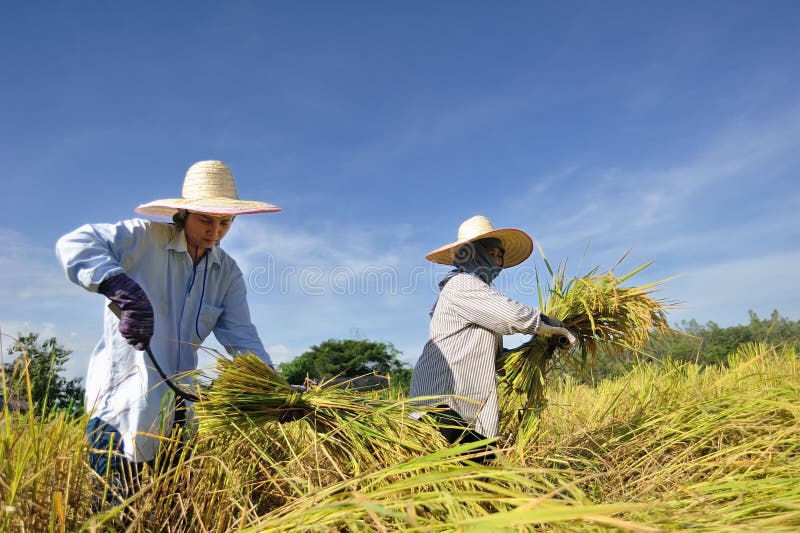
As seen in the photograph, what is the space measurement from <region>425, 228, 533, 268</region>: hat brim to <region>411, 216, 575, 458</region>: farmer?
0.62ft

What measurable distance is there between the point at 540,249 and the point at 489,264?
337 mm

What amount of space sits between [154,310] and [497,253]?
5.72 feet

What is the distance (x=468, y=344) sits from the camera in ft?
8.83

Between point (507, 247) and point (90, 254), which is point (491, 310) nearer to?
point (507, 247)

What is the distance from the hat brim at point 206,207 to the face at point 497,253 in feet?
3.89

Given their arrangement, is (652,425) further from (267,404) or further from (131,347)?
(131,347)

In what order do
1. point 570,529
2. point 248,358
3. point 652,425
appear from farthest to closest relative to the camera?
point 652,425
point 248,358
point 570,529

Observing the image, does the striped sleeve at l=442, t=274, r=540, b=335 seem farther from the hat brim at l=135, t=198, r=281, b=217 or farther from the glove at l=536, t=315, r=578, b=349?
the hat brim at l=135, t=198, r=281, b=217

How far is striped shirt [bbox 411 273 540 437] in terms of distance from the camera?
2.59 m

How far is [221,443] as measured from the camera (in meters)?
1.98

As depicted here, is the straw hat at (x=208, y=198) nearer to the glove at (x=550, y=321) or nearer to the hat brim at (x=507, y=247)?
the hat brim at (x=507, y=247)

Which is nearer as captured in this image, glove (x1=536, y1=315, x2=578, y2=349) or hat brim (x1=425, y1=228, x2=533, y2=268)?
glove (x1=536, y1=315, x2=578, y2=349)

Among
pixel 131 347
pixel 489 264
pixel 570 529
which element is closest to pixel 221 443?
pixel 131 347

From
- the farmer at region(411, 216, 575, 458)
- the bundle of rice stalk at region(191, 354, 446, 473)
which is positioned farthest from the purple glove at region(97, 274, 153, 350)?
the farmer at region(411, 216, 575, 458)
